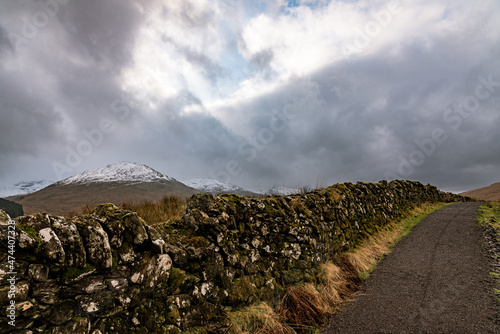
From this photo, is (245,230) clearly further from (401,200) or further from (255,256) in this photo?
(401,200)

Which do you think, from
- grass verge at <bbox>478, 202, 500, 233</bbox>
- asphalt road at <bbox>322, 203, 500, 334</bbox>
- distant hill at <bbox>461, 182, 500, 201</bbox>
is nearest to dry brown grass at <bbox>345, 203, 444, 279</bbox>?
asphalt road at <bbox>322, 203, 500, 334</bbox>

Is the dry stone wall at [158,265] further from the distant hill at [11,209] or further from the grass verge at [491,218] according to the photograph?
the grass verge at [491,218]

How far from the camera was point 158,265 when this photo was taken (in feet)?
11.7

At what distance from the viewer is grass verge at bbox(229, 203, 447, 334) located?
14.4ft

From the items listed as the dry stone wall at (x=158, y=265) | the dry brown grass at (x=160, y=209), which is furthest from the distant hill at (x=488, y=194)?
the dry brown grass at (x=160, y=209)

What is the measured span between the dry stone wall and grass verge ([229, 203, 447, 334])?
21cm

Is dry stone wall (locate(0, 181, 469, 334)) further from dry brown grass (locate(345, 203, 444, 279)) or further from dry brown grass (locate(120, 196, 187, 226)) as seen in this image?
dry brown grass (locate(120, 196, 187, 226))

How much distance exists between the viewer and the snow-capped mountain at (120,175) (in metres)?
121

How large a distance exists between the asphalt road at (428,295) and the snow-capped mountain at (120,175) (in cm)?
12370

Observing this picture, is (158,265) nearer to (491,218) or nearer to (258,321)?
(258,321)

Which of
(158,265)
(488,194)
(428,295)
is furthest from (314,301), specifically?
(488,194)

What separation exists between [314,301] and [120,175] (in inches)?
5792

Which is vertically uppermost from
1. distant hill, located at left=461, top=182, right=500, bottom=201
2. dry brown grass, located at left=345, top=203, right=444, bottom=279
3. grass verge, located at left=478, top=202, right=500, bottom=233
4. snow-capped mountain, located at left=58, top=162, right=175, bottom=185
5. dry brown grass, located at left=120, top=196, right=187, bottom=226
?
snow-capped mountain, located at left=58, top=162, right=175, bottom=185

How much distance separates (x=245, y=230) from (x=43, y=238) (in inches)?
134
